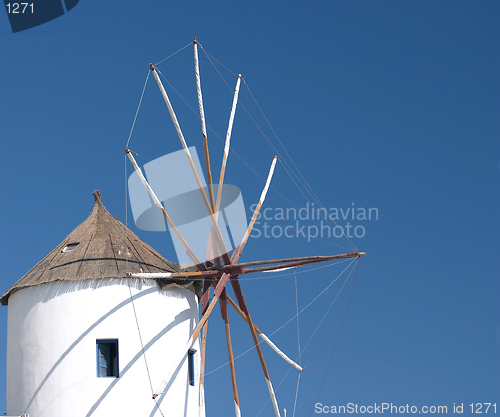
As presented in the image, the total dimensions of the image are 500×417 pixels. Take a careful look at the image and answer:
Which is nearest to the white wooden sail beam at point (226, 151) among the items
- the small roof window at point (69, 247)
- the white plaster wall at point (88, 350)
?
the white plaster wall at point (88, 350)

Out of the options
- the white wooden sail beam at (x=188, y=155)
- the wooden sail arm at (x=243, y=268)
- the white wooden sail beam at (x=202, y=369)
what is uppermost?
the white wooden sail beam at (x=188, y=155)

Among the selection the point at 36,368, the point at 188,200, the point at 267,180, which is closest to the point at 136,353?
the point at 36,368

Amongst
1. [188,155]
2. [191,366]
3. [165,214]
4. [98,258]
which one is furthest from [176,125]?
[191,366]

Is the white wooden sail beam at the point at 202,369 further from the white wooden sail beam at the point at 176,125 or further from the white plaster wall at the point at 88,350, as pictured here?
the white wooden sail beam at the point at 176,125

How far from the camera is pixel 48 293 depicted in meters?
20.3

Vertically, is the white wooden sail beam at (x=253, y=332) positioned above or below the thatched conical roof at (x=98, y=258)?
below

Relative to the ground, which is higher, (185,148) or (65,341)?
(185,148)

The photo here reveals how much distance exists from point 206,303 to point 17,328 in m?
4.72

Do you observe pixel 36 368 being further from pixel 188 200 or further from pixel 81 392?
pixel 188 200

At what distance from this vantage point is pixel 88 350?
64.7ft

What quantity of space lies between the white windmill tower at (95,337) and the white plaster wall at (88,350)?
0.08 ft

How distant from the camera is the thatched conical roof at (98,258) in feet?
67.2

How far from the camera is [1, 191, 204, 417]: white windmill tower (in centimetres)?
1955

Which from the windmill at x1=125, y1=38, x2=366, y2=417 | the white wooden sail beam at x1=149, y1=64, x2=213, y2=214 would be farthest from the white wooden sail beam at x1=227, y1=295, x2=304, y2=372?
the white wooden sail beam at x1=149, y1=64, x2=213, y2=214
